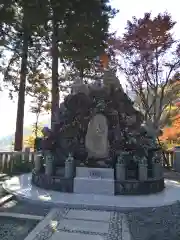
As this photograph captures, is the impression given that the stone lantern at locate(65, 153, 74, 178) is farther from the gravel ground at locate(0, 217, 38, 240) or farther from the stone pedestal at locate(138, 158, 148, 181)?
the gravel ground at locate(0, 217, 38, 240)

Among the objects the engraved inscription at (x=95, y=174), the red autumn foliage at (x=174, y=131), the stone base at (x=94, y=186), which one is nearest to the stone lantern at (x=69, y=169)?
the stone base at (x=94, y=186)

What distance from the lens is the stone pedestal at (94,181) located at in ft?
21.9

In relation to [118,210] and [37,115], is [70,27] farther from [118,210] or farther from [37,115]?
[118,210]

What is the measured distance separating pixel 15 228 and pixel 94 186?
9.42 feet

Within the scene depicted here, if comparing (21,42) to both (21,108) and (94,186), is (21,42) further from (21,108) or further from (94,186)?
(94,186)

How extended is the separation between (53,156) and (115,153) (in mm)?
1894

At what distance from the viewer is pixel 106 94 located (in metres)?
8.20

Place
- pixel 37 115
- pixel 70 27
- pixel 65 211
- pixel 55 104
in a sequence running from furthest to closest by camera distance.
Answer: pixel 37 115 → pixel 55 104 → pixel 70 27 → pixel 65 211

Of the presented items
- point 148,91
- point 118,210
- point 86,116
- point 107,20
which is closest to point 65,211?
point 118,210

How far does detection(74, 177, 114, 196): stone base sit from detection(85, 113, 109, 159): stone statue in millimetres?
1123

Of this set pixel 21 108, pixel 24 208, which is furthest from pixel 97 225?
pixel 21 108

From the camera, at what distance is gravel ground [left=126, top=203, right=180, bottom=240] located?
13.2 ft

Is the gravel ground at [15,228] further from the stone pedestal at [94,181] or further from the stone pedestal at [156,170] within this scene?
the stone pedestal at [156,170]

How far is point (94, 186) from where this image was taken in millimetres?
6711
